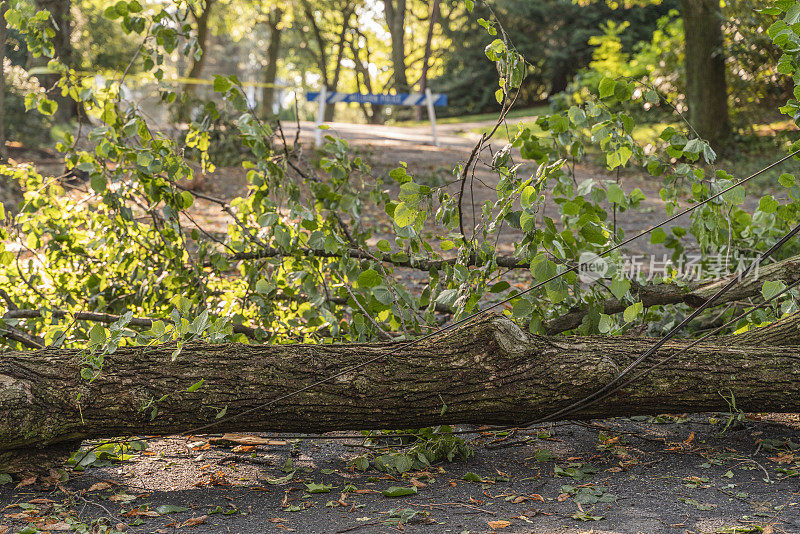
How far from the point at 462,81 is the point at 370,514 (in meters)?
20.2

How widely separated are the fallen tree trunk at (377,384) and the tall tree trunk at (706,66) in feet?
28.9

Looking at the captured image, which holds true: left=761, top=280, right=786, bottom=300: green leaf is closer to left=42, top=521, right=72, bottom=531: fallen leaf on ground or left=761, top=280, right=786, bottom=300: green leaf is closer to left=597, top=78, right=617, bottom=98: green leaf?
left=597, top=78, right=617, bottom=98: green leaf

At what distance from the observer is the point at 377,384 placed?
2.52m

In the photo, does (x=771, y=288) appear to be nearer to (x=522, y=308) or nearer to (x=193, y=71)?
(x=522, y=308)

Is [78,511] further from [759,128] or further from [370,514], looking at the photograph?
[759,128]

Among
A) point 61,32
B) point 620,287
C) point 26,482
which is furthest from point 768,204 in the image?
point 61,32

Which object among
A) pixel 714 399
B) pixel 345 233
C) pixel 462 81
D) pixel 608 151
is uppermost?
pixel 462 81

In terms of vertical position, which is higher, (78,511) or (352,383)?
(352,383)

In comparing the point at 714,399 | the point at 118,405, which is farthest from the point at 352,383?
the point at 714,399

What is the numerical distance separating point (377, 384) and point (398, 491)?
0.37 meters

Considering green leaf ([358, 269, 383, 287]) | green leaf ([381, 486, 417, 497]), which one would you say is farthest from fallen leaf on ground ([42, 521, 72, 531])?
green leaf ([358, 269, 383, 287])

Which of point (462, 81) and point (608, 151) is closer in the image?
point (608, 151)

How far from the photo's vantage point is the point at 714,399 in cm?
262

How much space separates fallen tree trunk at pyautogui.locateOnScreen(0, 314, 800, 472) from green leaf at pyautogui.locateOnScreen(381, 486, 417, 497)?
25cm
